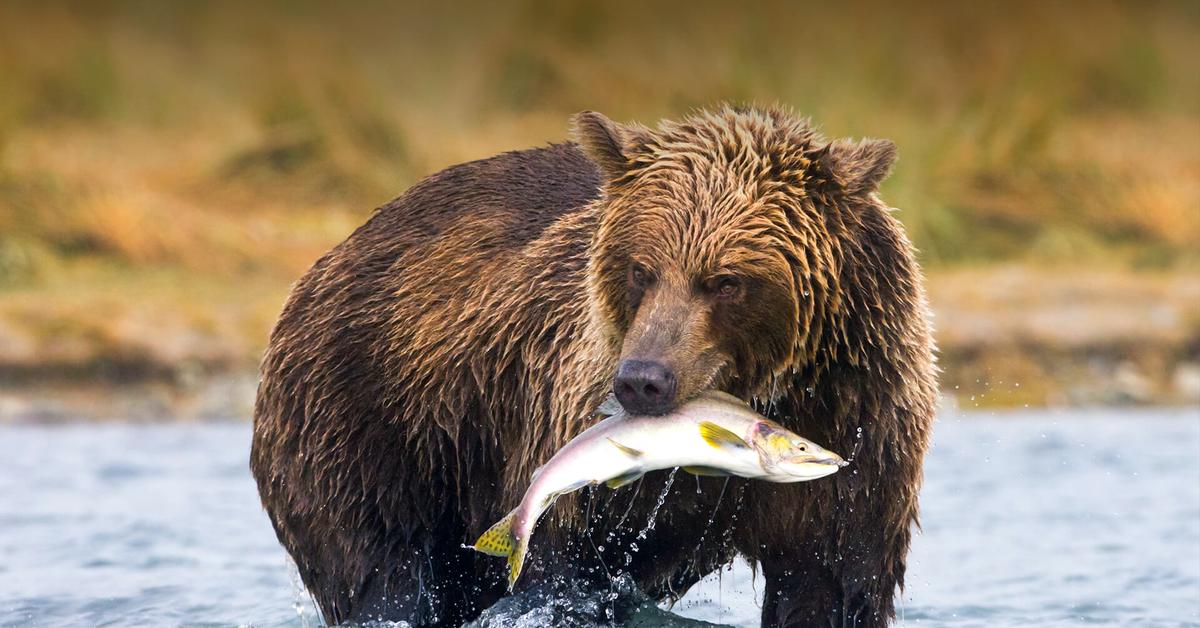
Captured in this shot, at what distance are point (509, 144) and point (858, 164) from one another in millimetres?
16783

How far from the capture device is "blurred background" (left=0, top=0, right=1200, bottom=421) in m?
16.3

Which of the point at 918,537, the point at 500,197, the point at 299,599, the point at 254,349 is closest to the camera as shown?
the point at 500,197

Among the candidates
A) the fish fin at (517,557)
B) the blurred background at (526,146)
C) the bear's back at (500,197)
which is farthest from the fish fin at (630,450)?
the bear's back at (500,197)

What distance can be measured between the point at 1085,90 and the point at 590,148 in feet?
62.0

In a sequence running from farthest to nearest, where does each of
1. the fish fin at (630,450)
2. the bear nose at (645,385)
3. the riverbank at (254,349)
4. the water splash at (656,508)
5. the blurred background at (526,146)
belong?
the riverbank at (254,349) < the blurred background at (526,146) < the water splash at (656,508) < the fish fin at (630,450) < the bear nose at (645,385)

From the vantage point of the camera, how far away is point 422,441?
6.76m

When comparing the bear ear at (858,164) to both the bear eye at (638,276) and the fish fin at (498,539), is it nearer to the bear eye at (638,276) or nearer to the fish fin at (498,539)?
the bear eye at (638,276)

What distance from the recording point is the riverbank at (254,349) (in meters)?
15.7

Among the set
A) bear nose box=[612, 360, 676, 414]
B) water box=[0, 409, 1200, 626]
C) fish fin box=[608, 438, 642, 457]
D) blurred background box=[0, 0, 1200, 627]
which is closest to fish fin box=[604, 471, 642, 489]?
fish fin box=[608, 438, 642, 457]

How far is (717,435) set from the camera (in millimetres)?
5137

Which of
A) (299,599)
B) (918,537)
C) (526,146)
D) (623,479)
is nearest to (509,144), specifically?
(526,146)

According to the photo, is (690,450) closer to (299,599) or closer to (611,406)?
(611,406)

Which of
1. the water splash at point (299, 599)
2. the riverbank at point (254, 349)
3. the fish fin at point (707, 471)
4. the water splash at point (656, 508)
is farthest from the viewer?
the riverbank at point (254, 349)

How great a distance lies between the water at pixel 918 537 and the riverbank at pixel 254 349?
0.48 metres
